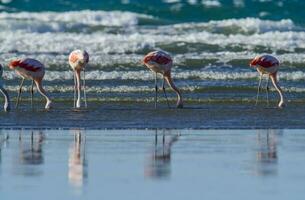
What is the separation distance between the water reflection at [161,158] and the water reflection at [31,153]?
47.2 inches

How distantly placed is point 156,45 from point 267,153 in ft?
64.2

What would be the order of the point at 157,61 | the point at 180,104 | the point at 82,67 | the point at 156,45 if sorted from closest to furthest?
1. the point at 180,104
2. the point at 157,61
3. the point at 82,67
4. the point at 156,45

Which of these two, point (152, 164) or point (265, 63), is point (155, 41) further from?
point (152, 164)

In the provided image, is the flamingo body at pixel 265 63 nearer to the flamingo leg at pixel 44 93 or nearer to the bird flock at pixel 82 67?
the bird flock at pixel 82 67

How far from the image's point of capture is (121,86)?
80.6 feet

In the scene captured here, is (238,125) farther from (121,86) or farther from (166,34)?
(166,34)

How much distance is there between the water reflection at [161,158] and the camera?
13.0 m

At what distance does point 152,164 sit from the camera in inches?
537

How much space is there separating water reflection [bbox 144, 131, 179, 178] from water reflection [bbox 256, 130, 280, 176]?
3.29 ft

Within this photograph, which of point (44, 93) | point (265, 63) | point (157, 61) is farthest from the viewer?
point (265, 63)

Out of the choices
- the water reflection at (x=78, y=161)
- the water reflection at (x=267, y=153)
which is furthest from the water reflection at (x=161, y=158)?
the water reflection at (x=267, y=153)

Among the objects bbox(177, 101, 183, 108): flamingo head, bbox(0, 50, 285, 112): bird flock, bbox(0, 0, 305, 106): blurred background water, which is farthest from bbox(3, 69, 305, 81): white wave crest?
bbox(177, 101, 183, 108): flamingo head

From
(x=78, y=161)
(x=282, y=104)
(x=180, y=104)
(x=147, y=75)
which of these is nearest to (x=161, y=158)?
(x=78, y=161)

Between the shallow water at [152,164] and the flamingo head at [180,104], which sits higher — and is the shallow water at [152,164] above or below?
below
